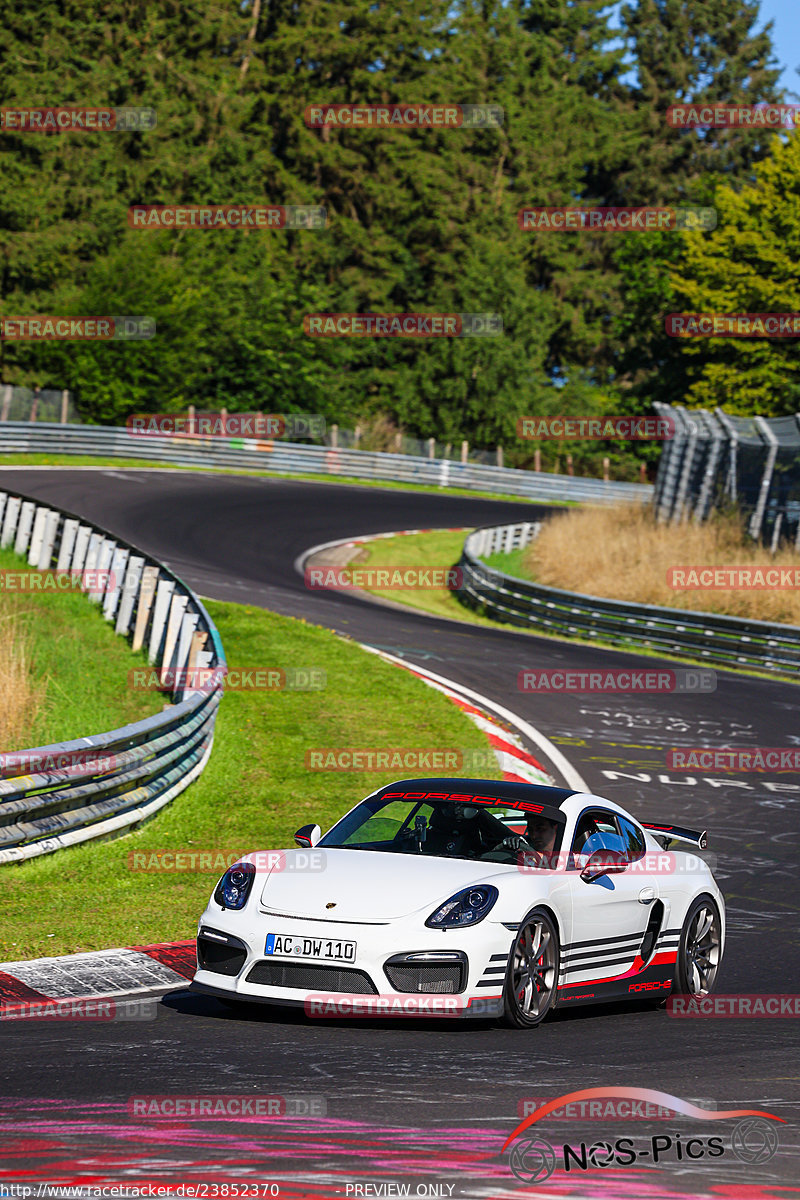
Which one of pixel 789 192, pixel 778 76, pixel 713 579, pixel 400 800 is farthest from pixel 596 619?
pixel 778 76

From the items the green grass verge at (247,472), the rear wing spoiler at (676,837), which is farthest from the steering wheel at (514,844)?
the green grass verge at (247,472)

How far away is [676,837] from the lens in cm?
970

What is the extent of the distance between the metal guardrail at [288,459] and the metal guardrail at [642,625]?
13.0m

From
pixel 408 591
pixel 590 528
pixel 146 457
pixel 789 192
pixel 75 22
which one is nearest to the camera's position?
pixel 408 591

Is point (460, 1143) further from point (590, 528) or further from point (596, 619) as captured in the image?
point (590, 528)

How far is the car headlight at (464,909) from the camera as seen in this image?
7285 mm

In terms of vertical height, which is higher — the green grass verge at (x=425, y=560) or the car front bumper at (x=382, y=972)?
the car front bumper at (x=382, y=972)

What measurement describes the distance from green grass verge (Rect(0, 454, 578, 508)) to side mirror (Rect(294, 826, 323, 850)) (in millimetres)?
34485

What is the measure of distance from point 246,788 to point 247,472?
3480 centimetres

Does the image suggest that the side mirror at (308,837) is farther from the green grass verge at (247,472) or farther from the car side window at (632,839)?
the green grass verge at (247,472)

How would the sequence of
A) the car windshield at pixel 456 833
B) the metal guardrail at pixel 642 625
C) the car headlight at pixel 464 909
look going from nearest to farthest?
the car headlight at pixel 464 909
the car windshield at pixel 456 833
the metal guardrail at pixel 642 625

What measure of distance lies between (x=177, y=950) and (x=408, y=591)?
24.3m

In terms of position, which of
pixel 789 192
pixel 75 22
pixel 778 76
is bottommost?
pixel 789 192

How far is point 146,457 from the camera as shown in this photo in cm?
4738
